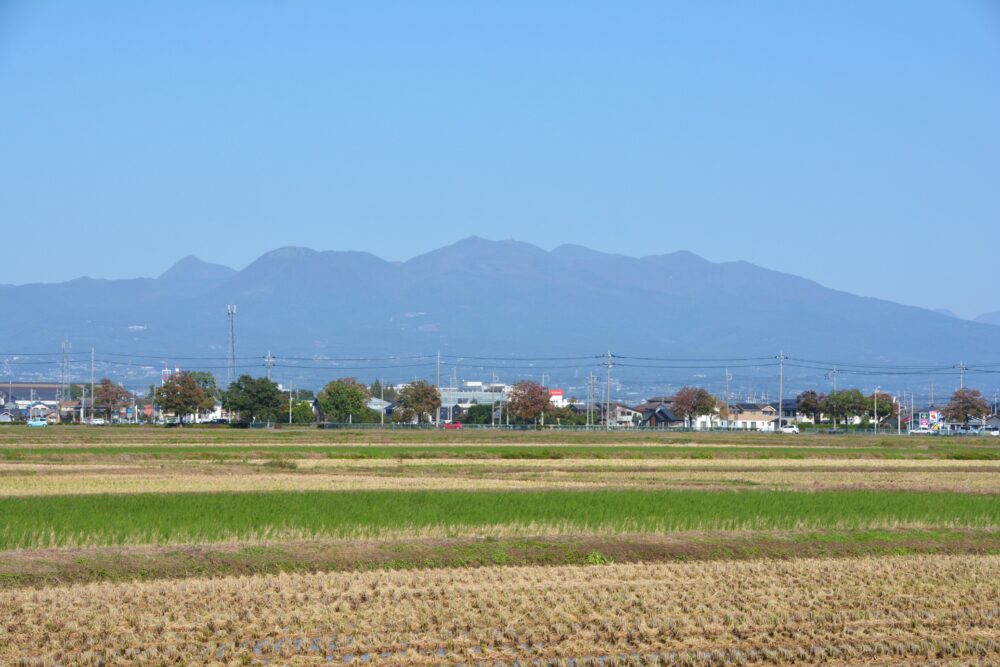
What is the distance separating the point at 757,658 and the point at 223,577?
8310mm

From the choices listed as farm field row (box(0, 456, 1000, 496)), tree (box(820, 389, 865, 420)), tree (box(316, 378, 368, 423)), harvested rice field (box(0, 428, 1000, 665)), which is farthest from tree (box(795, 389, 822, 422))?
harvested rice field (box(0, 428, 1000, 665))

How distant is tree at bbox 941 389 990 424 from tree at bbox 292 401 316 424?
79.3 m

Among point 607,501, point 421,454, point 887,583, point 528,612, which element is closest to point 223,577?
point 528,612

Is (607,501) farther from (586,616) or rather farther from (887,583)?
(586,616)

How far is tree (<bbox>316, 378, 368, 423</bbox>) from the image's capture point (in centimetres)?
14375

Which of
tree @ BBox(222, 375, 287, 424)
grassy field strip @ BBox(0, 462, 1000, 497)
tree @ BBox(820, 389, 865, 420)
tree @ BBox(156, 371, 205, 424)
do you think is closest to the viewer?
grassy field strip @ BBox(0, 462, 1000, 497)

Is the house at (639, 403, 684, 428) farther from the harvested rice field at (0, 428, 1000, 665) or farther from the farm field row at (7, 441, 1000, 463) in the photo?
the harvested rice field at (0, 428, 1000, 665)

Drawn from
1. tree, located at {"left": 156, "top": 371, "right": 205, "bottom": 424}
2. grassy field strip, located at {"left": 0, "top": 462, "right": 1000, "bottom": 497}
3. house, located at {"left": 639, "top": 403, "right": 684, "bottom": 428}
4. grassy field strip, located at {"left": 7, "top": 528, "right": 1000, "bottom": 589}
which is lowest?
house, located at {"left": 639, "top": 403, "right": 684, "bottom": 428}

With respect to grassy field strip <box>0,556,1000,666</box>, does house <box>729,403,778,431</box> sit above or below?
below

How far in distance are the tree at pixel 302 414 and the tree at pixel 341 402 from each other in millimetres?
2186

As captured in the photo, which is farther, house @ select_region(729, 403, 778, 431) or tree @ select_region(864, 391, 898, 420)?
house @ select_region(729, 403, 778, 431)

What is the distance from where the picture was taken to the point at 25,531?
909 inches

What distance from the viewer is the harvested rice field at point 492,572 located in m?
14.7

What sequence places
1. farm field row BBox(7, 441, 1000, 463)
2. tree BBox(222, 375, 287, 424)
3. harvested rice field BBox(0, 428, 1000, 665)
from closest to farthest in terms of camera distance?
harvested rice field BBox(0, 428, 1000, 665)
farm field row BBox(7, 441, 1000, 463)
tree BBox(222, 375, 287, 424)
